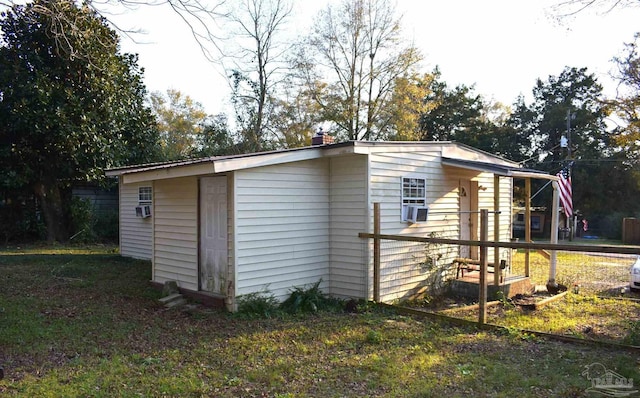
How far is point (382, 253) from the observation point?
8.18 m

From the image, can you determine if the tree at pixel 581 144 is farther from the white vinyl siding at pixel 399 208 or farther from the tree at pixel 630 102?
the white vinyl siding at pixel 399 208

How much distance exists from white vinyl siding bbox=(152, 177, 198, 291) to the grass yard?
773 millimetres

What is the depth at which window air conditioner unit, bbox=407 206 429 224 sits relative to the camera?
8734mm

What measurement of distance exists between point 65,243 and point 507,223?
1455cm

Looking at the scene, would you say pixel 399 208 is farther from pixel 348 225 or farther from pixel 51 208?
pixel 51 208

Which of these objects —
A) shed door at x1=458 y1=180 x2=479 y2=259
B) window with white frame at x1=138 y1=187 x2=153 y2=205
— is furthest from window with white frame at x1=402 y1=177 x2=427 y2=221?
window with white frame at x1=138 y1=187 x2=153 y2=205

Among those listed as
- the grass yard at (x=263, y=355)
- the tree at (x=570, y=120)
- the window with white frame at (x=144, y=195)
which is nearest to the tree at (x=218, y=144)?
the window with white frame at (x=144, y=195)

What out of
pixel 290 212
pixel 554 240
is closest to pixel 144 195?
pixel 290 212

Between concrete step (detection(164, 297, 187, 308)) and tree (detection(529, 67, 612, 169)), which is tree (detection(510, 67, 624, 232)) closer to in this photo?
tree (detection(529, 67, 612, 169))

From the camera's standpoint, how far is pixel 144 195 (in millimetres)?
12688

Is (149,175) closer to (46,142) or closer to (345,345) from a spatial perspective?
(345,345)

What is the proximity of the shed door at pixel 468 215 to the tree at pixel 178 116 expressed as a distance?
30361mm

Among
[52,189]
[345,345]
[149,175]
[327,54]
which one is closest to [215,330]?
[345,345]

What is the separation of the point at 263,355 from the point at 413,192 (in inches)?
187
